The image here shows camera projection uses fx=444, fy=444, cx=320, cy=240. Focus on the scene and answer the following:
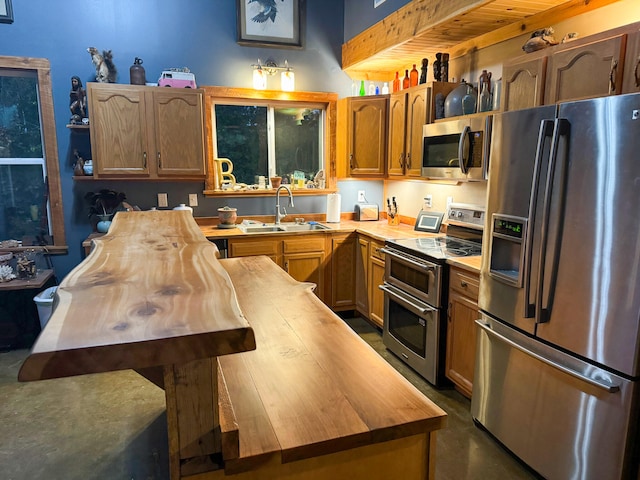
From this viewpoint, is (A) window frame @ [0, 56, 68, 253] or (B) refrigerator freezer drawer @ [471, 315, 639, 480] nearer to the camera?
(B) refrigerator freezer drawer @ [471, 315, 639, 480]

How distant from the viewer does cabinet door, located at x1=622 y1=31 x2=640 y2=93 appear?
72.9 inches

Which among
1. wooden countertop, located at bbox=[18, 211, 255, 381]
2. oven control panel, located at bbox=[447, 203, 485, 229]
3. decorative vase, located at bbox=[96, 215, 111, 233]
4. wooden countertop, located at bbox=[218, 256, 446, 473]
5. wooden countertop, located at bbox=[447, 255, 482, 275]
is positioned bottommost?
wooden countertop, located at bbox=[218, 256, 446, 473]

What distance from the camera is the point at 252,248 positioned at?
12.7 feet

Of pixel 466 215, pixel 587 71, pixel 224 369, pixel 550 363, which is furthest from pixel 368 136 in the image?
pixel 224 369

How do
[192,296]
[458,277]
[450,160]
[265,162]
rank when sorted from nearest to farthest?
1. [192,296]
2. [458,277]
3. [450,160]
4. [265,162]

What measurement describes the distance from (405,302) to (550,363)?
1269 millimetres

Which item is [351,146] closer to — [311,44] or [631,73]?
[311,44]

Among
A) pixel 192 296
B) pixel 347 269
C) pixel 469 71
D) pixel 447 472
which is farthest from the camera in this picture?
pixel 347 269

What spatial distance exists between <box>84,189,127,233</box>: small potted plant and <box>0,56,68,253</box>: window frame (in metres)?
0.26

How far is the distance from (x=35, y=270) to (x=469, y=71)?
12.6ft

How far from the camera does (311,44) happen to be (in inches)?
171

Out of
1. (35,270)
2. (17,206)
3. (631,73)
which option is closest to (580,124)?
Answer: (631,73)

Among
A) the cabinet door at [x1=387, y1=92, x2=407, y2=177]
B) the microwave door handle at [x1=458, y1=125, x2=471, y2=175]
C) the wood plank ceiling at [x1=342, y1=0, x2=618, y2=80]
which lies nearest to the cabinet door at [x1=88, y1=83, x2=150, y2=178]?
the wood plank ceiling at [x1=342, y1=0, x2=618, y2=80]

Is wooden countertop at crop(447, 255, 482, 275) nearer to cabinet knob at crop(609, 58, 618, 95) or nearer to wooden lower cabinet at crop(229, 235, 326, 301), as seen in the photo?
cabinet knob at crop(609, 58, 618, 95)
